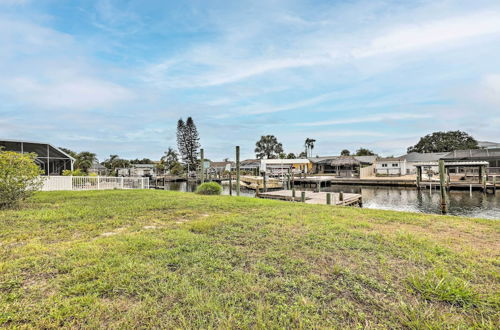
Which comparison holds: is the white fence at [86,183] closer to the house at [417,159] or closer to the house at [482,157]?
the house at [482,157]

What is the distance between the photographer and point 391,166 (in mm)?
41469

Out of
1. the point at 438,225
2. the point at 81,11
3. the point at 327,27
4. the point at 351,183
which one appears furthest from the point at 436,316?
the point at 351,183

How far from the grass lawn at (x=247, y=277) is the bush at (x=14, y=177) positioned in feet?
9.81

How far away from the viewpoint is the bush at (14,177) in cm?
671

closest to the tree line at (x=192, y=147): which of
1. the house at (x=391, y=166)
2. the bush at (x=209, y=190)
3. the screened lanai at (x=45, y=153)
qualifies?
the house at (x=391, y=166)

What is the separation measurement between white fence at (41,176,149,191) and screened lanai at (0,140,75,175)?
2962mm

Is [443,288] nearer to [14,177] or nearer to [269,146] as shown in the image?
[14,177]

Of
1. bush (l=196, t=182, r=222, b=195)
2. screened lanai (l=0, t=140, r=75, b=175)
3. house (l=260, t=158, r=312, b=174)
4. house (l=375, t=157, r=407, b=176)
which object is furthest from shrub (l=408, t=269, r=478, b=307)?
house (l=375, t=157, r=407, b=176)

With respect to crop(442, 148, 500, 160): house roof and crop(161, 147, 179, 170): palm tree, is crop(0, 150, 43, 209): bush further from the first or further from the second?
crop(161, 147, 179, 170): palm tree

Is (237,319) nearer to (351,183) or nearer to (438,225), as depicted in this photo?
(438,225)

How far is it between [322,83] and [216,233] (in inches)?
622

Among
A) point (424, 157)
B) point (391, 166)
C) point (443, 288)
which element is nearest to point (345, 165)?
point (391, 166)

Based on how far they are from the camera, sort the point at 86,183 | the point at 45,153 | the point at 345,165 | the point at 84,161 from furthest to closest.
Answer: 1. the point at 345,165
2. the point at 84,161
3. the point at 45,153
4. the point at 86,183

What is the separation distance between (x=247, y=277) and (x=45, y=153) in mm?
22575
